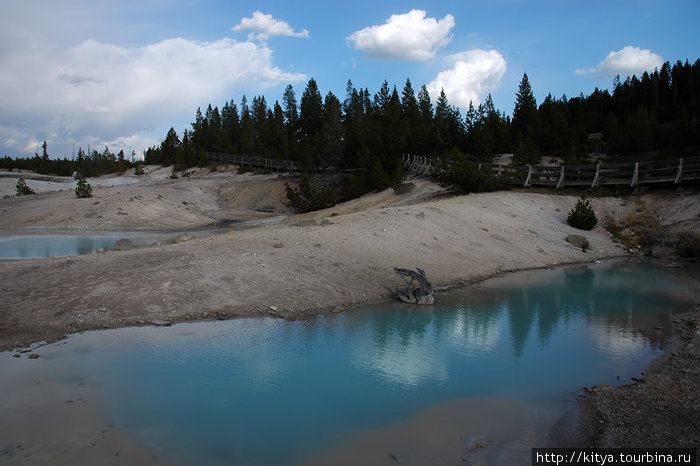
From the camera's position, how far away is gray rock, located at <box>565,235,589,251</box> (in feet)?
88.0

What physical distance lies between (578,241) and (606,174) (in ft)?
35.8

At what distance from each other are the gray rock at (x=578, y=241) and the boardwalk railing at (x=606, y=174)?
30.9ft

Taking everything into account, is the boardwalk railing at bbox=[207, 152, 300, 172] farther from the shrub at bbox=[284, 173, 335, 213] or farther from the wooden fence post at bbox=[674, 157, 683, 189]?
the wooden fence post at bbox=[674, 157, 683, 189]

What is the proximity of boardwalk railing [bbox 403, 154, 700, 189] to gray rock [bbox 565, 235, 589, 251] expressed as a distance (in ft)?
30.9

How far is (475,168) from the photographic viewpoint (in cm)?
3559

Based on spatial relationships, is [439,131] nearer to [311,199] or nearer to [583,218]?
[311,199]

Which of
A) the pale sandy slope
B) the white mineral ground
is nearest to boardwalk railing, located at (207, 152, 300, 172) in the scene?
the pale sandy slope

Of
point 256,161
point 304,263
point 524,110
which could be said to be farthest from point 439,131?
point 304,263

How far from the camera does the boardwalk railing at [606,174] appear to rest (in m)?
31.8

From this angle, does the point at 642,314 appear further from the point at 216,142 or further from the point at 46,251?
the point at 216,142

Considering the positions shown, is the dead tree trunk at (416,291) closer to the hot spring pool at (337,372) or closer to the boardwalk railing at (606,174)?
the hot spring pool at (337,372)

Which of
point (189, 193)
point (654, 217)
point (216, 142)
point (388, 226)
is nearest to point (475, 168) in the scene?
point (654, 217)

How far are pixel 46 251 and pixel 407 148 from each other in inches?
1672

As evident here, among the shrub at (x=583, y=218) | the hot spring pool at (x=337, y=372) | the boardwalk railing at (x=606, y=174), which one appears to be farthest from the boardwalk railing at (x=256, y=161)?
the hot spring pool at (x=337, y=372)
